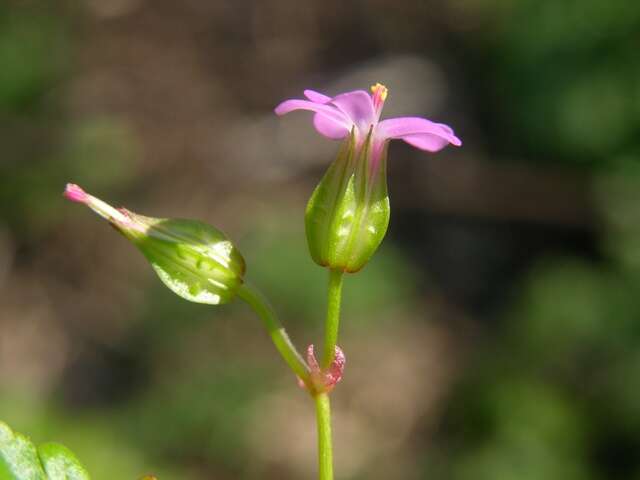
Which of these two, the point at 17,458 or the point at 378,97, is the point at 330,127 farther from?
the point at 17,458

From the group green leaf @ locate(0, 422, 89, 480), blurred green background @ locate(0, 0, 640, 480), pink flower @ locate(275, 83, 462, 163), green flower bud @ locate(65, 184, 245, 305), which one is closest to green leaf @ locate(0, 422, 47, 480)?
green leaf @ locate(0, 422, 89, 480)

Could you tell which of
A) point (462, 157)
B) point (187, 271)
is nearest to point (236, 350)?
point (462, 157)

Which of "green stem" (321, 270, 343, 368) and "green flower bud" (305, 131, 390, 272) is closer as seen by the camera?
"green stem" (321, 270, 343, 368)

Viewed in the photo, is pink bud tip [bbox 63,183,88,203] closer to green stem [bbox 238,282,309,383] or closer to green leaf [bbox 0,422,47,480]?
green stem [bbox 238,282,309,383]

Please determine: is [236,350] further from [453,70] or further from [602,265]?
[453,70]

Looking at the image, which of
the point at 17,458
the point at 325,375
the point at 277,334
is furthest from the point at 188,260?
the point at 17,458

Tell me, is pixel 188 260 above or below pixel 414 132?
below

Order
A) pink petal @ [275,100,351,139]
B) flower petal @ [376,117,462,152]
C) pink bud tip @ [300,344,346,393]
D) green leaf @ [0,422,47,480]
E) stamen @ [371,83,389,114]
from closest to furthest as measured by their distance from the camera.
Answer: green leaf @ [0,422,47,480]
pink bud tip @ [300,344,346,393]
flower petal @ [376,117,462,152]
pink petal @ [275,100,351,139]
stamen @ [371,83,389,114]
